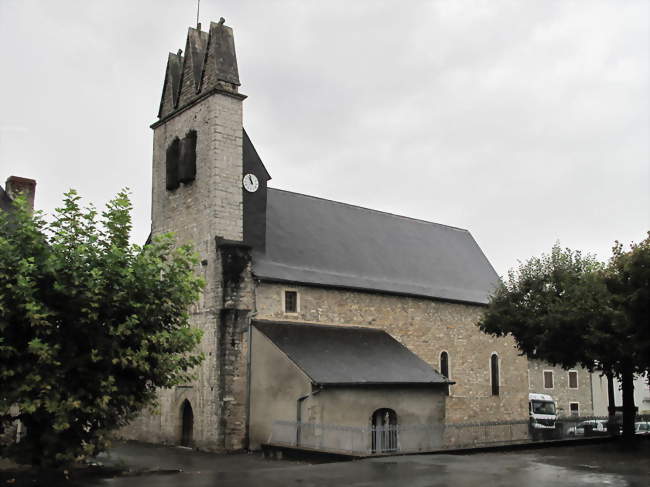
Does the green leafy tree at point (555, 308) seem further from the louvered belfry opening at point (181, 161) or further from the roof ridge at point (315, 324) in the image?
the louvered belfry opening at point (181, 161)

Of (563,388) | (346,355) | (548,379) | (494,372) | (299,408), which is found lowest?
(563,388)

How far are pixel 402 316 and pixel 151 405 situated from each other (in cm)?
1559

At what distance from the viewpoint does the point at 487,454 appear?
65.4 feet

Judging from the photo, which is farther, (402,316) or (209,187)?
(402,316)

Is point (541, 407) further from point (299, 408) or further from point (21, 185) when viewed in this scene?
point (21, 185)

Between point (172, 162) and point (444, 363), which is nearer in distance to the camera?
point (172, 162)

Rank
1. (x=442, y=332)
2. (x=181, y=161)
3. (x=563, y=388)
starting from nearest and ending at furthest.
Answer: (x=181, y=161) → (x=442, y=332) → (x=563, y=388)

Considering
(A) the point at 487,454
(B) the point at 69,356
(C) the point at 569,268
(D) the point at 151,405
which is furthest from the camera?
(C) the point at 569,268

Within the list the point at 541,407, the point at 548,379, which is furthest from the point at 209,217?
the point at 548,379


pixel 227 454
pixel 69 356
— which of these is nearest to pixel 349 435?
pixel 227 454

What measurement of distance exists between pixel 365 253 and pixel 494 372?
8918 millimetres

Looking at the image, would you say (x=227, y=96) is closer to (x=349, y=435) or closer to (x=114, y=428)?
(x=349, y=435)

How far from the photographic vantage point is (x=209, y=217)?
24.4m

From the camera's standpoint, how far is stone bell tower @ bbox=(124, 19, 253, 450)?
76.0 ft
